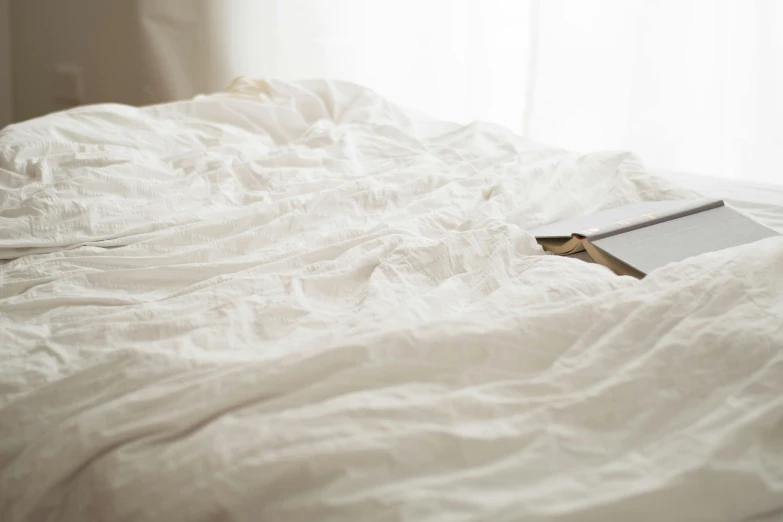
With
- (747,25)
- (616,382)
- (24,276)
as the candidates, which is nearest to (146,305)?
(24,276)

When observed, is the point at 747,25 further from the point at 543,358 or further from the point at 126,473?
the point at 126,473

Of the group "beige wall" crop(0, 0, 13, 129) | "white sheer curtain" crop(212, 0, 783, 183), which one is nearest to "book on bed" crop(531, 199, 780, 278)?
"white sheer curtain" crop(212, 0, 783, 183)

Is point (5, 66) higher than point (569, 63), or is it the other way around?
A: point (569, 63)

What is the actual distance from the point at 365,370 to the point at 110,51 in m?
2.53

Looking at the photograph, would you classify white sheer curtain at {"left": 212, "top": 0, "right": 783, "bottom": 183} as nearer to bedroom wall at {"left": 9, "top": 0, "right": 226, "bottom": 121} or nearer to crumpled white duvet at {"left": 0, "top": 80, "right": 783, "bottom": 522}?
bedroom wall at {"left": 9, "top": 0, "right": 226, "bottom": 121}

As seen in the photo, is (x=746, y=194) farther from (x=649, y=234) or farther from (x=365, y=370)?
(x=365, y=370)

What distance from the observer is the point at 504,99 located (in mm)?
2686

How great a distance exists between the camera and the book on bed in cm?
87

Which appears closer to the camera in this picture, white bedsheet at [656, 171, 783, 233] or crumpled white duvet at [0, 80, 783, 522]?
crumpled white duvet at [0, 80, 783, 522]

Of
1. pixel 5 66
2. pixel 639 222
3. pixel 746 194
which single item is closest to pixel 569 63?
pixel 746 194

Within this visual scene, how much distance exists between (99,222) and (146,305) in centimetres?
30

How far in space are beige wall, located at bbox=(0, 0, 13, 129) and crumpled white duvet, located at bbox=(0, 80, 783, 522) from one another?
207cm

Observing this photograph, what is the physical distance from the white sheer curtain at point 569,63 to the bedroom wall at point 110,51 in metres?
0.11

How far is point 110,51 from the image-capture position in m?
2.74
